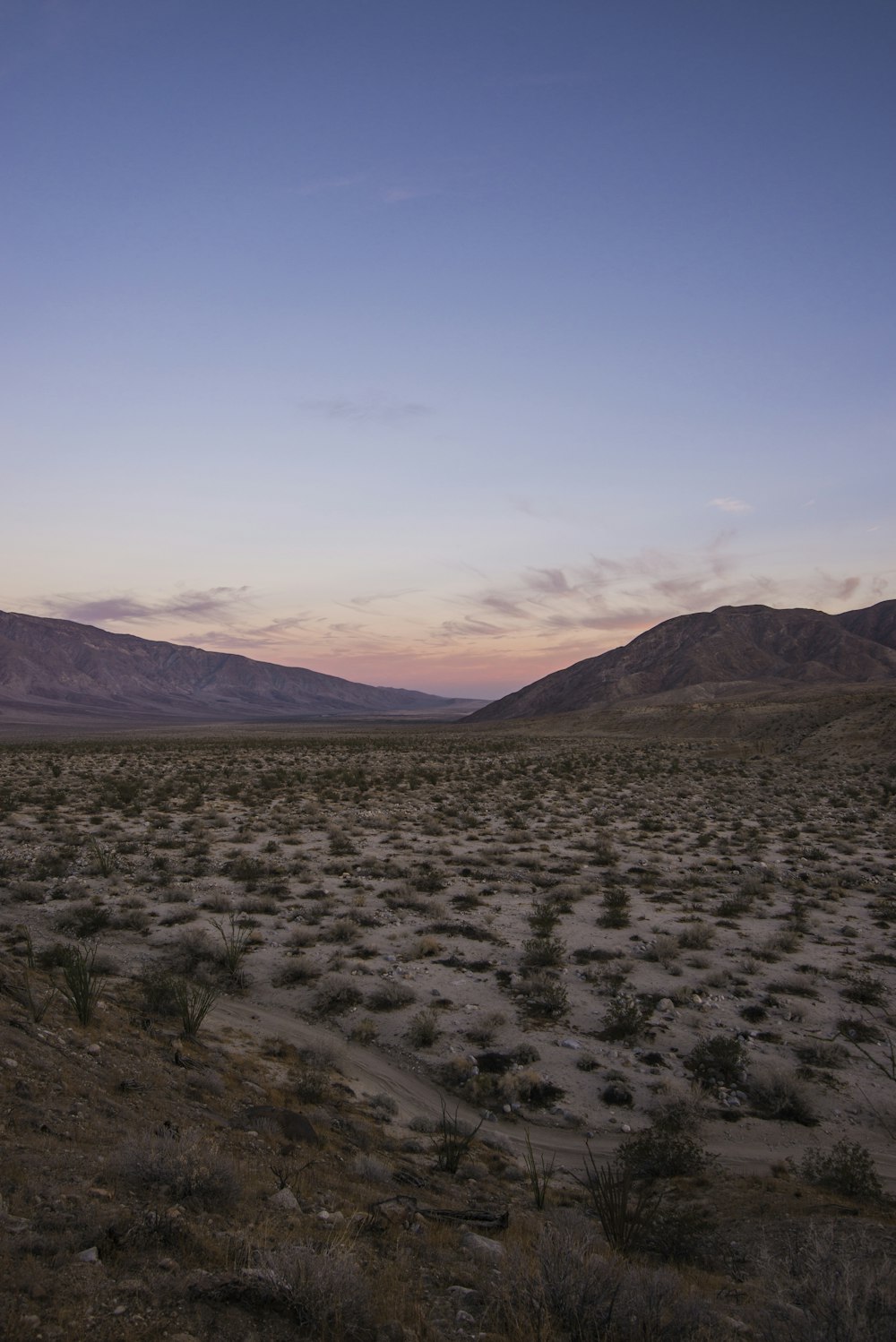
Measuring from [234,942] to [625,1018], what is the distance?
5.99 m

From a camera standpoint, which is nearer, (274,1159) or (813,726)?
(274,1159)

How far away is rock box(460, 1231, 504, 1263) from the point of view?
13.6 feet

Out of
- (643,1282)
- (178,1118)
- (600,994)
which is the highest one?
(643,1282)

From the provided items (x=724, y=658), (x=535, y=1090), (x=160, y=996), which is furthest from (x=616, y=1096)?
(x=724, y=658)

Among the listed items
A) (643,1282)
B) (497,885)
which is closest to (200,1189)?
(643,1282)

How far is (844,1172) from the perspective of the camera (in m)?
5.45

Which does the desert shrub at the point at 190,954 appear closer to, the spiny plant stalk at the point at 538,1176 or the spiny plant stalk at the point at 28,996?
the spiny plant stalk at the point at 28,996

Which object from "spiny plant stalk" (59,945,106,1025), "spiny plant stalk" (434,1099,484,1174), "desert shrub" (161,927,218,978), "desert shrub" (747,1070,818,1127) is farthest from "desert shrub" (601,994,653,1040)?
"spiny plant stalk" (59,945,106,1025)

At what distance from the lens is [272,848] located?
1777 centimetres

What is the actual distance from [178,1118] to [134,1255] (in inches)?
80.9

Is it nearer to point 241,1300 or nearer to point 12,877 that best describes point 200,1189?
point 241,1300

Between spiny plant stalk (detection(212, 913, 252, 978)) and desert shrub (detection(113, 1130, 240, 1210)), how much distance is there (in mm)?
5596

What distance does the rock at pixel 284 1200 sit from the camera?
4336 mm

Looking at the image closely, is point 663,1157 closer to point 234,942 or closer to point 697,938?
point 697,938
